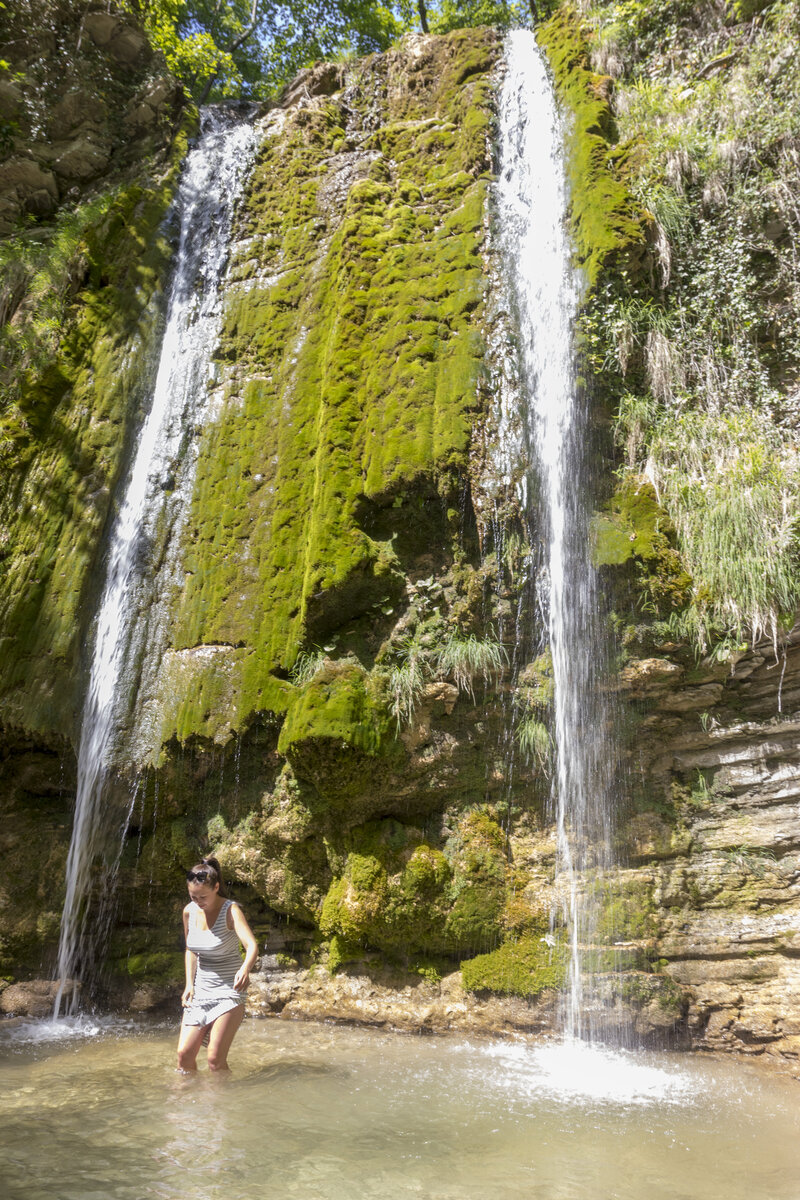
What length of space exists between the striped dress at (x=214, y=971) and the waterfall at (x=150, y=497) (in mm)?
2471

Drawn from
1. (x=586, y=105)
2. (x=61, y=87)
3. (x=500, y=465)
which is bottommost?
(x=500, y=465)

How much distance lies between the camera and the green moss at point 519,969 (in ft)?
16.5

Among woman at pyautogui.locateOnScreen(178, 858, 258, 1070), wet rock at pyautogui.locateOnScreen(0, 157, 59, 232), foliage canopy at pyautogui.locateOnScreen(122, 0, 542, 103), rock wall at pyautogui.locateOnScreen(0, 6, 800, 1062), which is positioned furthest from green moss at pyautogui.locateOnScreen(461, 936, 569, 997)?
foliage canopy at pyautogui.locateOnScreen(122, 0, 542, 103)

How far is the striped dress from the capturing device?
3885mm

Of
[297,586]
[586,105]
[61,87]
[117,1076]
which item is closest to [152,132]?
[61,87]

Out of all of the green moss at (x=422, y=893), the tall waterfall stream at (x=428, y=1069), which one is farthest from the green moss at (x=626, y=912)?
the green moss at (x=422, y=893)

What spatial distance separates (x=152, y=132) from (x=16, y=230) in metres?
2.47

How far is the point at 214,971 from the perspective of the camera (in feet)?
13.1

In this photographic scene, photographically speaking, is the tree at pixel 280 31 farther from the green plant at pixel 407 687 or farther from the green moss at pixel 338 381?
the green plant at pixel 407 687

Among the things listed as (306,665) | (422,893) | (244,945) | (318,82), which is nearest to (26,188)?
(318,82)

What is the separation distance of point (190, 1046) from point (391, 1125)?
127 centimetres

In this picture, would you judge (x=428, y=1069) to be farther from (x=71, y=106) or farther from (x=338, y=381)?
(x=71, y=106)

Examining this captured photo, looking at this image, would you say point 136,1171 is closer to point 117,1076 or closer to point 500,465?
point 117,1076

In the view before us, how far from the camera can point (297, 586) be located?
6.19m
